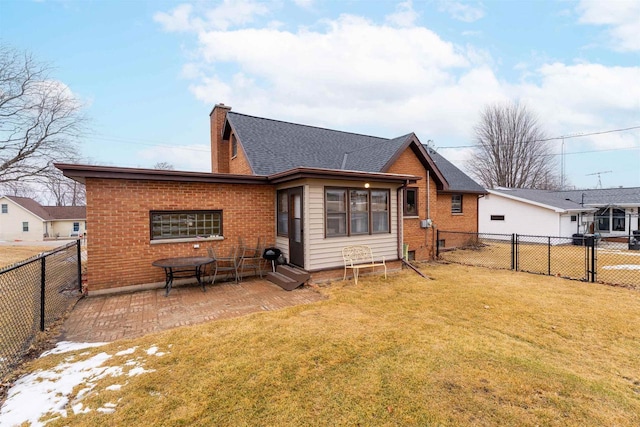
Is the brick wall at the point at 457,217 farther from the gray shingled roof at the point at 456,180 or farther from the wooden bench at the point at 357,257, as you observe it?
the wooden bench at the point at 357,257

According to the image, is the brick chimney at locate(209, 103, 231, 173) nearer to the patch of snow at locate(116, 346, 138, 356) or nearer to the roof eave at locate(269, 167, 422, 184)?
the roof eave at locate(269, 167, 422, 184)

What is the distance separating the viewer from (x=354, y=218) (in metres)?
8.21

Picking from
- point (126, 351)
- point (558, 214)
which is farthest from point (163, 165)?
point (558, 214)

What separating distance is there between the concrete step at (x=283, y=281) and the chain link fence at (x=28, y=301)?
416 cm

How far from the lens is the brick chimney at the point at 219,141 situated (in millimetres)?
13250

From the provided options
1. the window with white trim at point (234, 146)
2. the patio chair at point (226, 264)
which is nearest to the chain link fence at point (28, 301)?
the patio chair at point (226, 264)

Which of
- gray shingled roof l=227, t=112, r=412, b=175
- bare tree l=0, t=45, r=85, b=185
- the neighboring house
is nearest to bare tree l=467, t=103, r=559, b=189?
the neighboring house

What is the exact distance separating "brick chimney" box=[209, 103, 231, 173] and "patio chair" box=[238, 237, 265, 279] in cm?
631

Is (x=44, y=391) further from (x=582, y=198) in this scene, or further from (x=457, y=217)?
(x=582, y=198)

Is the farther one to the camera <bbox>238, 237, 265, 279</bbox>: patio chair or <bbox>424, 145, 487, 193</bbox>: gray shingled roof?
<bbox>424, 145, 487, 193</bbox>: gray shingled roof

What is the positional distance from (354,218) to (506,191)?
16494 mm

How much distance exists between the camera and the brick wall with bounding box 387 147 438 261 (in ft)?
37.4

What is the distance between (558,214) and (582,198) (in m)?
6.10

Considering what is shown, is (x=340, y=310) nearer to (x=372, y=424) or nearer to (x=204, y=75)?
(x=372, y=424)
